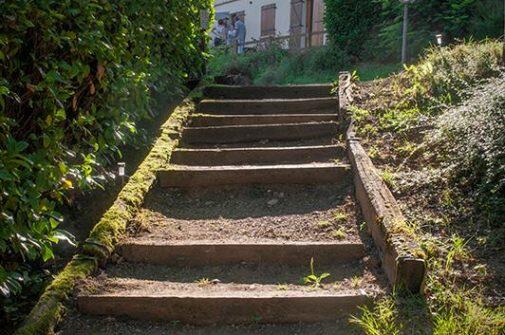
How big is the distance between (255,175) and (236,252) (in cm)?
130

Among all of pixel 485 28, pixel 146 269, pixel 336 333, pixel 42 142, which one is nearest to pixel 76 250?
pixel 146 269

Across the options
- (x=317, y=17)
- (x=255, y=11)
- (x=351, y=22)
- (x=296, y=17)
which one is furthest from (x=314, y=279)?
(x=255, y=11)

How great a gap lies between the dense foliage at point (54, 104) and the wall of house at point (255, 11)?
49.0 feet

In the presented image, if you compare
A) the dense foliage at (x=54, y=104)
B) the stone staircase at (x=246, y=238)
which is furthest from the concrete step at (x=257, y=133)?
the dense foliage at (x=54, y=104)

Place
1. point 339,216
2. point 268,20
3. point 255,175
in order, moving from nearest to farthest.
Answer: point 339,216, point 255,175, point 268,20

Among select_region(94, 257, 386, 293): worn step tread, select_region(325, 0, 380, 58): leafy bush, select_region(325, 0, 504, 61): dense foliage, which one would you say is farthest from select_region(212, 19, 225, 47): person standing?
select_region(94, 257, 386, 293): worn step tread

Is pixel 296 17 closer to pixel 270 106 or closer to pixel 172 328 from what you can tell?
pixel 270 106

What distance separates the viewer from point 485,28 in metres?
9.49

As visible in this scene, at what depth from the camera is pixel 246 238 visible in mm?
4242

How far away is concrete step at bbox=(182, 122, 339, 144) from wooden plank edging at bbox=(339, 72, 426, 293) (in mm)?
981

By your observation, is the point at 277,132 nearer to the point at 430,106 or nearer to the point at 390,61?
the point at 430,106

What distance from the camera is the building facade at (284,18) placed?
1756cm

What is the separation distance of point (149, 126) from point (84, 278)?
9.70 feet

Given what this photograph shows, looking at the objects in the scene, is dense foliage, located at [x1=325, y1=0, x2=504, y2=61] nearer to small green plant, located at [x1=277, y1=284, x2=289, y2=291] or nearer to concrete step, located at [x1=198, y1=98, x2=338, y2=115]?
concrete step, located at [x1=198, y1=98, x2=338, y2=115]
